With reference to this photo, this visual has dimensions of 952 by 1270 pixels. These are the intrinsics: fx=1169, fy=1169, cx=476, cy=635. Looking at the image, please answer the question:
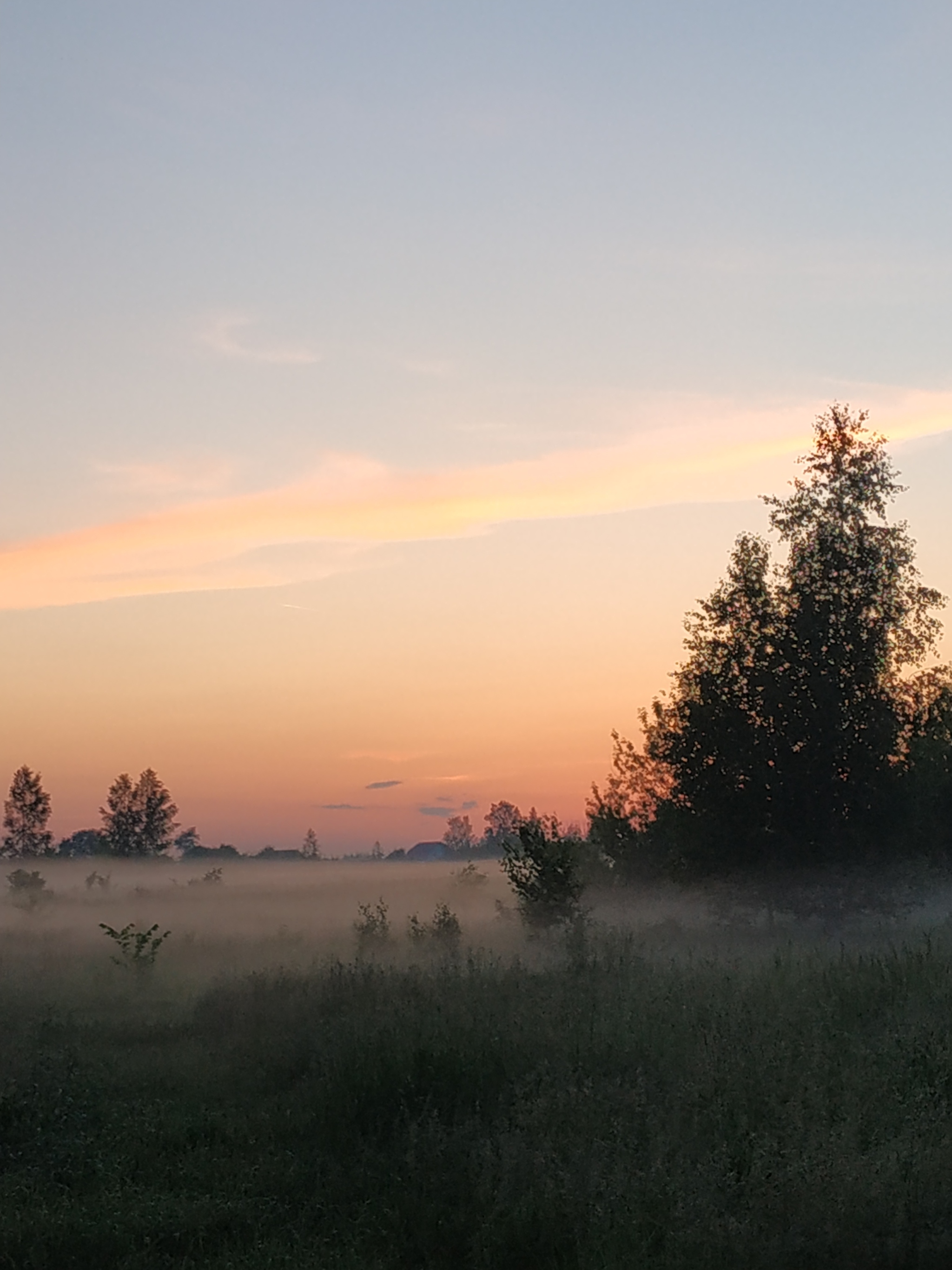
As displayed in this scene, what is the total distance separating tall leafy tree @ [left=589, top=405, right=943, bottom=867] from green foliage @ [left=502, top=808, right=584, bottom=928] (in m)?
3.92

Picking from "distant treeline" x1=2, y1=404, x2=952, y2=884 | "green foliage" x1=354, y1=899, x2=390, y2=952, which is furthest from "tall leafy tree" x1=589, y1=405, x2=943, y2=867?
"green foliage" x1=354, y1=899, x2=390, y2=952

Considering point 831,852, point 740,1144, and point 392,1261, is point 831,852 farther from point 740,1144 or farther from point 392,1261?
point 392,1261

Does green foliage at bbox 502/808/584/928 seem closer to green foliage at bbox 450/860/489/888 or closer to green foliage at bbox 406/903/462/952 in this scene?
green foliage at bbox 406/903/462/952

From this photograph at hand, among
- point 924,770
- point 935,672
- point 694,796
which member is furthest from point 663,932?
point 935,672

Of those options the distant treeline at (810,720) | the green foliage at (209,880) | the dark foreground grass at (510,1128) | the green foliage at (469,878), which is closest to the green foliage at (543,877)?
the distant treeline at (810,720)

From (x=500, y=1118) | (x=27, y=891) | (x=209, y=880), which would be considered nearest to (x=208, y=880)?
(x=209, y=880)

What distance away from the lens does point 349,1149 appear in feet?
37.2

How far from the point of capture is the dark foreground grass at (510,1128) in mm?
8977

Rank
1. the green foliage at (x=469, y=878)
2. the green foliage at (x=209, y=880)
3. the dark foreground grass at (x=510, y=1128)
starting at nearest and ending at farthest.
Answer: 1. the dark foreground grass at (x=510, y=1128)
2. the green foliage at (x=469, y=878)
3. the green foliage at (x=209, y=880)

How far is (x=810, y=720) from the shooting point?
27.5 meters

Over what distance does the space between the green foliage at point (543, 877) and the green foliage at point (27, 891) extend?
95.3ft

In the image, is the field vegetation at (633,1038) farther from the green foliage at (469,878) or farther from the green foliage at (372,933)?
the green foliage at (469,878)

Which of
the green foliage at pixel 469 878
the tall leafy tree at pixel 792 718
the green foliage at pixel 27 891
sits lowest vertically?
the green foliage at pixel 469 878

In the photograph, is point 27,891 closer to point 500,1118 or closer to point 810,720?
point 810,720
